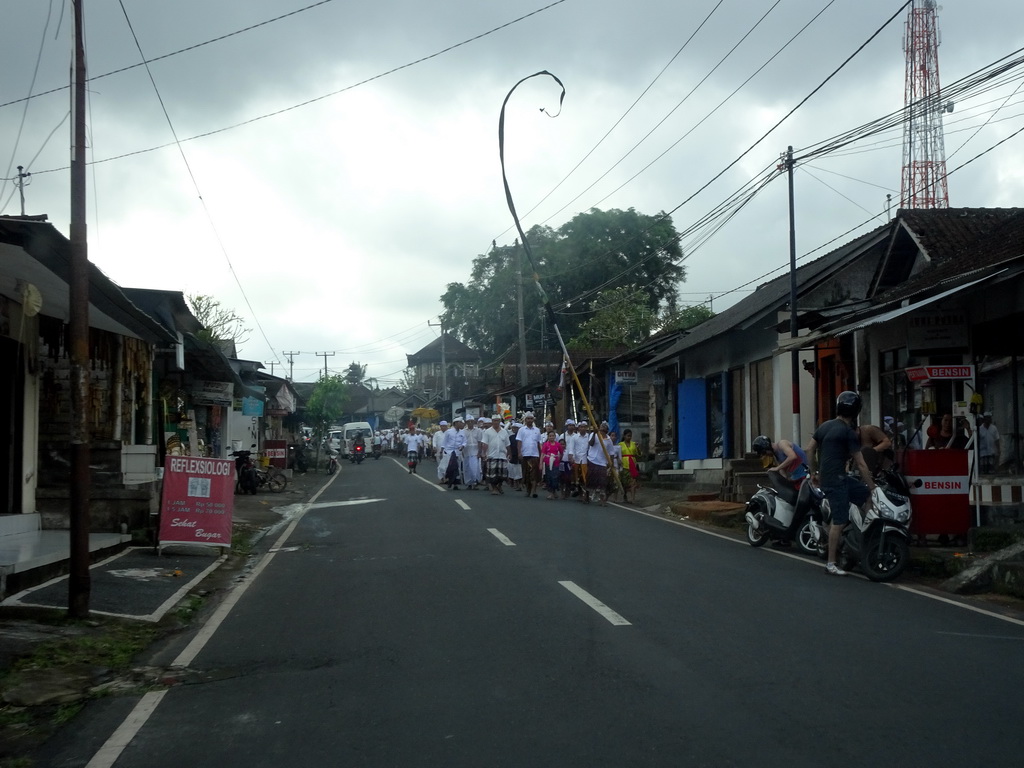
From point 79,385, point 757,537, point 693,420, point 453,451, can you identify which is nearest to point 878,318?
point 757,537

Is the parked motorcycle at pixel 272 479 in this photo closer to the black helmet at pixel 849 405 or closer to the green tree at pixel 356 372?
the black helmet at pixel 849 405

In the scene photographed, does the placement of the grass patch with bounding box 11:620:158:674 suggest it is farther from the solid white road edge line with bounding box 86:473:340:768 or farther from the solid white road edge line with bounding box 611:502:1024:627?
the solid white road edge line with bounding box 611:502:1024:627

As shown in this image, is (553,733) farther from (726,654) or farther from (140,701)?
(140,701)

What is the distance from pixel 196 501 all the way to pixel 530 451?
1210 cm

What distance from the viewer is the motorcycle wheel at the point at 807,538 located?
514 inches

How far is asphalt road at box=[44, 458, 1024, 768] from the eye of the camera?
507cm

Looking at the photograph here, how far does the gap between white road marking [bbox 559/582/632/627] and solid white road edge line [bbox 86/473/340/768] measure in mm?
3204

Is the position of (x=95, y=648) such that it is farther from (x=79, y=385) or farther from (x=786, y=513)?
(x=786, y=513)

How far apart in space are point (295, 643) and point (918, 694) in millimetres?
4446

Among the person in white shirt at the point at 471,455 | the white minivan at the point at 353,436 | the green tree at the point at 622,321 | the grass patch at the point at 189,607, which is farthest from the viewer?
the white minivan at the point at 353,436

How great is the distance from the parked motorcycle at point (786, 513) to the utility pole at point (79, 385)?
8.51m

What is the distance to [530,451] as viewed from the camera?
80.4 feet

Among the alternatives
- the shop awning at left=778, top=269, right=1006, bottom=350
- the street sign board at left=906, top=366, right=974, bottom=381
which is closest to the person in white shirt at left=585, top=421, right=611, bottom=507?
the shop awning at left=778, top=269, right=1006, bottom=350

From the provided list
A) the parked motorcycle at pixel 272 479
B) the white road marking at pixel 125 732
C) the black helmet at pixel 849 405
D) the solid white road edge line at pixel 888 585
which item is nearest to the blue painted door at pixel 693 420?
the solid white road edge line at pixel 888 585
